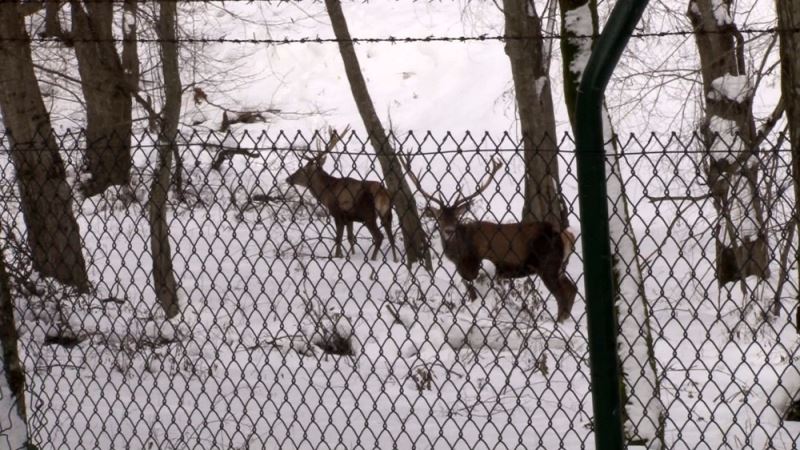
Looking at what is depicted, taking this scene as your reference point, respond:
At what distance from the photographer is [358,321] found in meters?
9.00

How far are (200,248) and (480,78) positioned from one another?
1159 cm

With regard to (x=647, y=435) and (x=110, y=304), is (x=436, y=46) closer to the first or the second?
(x=110, y=304)

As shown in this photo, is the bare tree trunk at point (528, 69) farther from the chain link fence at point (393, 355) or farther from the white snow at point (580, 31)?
the white snow at point (580, 31)

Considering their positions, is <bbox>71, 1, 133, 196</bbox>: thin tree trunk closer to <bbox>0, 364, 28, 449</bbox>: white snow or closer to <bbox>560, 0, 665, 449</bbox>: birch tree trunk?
<bbox>0, 364, 28, 449</bbox>: white snow

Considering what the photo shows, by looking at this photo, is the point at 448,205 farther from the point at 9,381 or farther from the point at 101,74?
the point at 101,74

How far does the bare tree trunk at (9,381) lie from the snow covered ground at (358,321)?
1.25ft

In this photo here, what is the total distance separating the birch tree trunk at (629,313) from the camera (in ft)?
17.2

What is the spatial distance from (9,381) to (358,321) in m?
4.43

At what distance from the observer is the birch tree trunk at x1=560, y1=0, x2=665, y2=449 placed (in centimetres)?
524

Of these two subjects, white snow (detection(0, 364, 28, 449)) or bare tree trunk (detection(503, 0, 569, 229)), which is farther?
bare tree trunk (detection(503, 0, 569, 229))

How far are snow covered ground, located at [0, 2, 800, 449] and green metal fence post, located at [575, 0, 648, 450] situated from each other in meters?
0.56

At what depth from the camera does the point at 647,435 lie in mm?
5355

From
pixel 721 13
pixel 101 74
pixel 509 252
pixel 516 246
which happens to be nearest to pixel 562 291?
pixel 516 246

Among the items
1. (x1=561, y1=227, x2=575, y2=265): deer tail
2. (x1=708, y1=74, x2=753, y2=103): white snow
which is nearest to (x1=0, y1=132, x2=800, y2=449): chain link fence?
(x1=561, y1=227, x2=575, y2=265): deer tail
